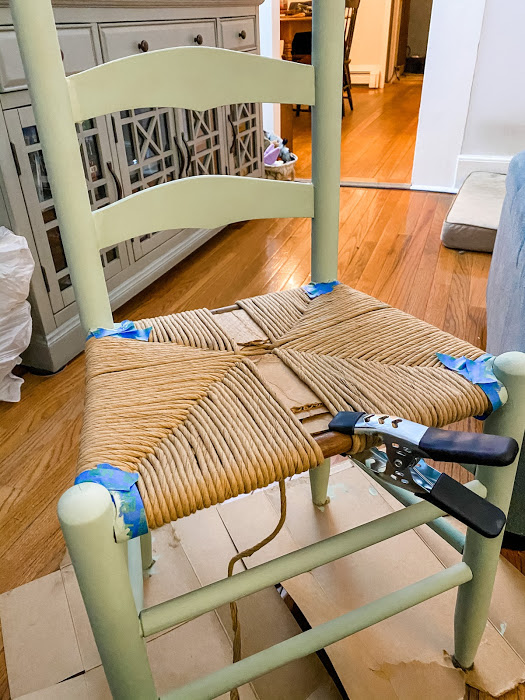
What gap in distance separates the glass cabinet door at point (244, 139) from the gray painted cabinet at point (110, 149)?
30 millimetres

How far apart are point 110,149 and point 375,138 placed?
2424mm

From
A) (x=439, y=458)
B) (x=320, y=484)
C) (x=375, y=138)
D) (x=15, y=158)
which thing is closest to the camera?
(x=439, y=458)

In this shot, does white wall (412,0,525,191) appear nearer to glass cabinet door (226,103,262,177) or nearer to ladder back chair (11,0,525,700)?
glass cabinet door (226,103,262,177)

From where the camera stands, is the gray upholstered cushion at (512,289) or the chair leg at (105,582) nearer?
the chair leg at (105,582)

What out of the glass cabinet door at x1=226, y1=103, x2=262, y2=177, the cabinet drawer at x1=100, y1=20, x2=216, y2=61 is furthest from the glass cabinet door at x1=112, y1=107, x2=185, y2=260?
the glass cabinet door at x1=226, y1=103, x2=262, y2=177

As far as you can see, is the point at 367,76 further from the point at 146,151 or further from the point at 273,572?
the point at 273,572

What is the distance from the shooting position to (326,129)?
0.65m

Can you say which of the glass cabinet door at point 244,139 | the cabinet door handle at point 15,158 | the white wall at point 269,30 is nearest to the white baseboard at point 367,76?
the white wall at point 269,30

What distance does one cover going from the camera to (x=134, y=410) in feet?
1.58

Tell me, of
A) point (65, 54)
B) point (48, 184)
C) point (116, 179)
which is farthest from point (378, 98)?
point (48, 184)

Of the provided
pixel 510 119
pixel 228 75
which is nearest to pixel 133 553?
pixel 228 75

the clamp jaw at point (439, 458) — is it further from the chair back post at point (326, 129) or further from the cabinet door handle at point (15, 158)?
the cabinet door handle at point (15, 158)

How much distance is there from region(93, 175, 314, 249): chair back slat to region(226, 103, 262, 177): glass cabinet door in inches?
51.1

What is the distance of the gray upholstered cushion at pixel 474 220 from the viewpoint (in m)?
1.75
